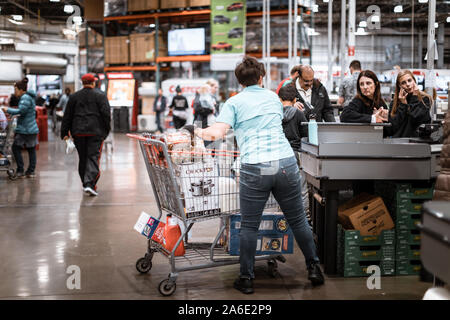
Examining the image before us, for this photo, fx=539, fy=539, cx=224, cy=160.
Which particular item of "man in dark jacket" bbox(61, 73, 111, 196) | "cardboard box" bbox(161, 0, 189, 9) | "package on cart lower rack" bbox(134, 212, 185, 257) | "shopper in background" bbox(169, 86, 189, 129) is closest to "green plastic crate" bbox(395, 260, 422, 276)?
"package on cart lower rack" bbox(134, 212, 185, 257)

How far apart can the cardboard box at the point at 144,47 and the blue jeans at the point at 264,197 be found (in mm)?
17843

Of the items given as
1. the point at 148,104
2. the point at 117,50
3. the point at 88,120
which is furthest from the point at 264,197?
the point at 117,50

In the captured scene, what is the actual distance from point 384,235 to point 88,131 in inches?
177

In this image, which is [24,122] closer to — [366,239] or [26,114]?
[26,114]

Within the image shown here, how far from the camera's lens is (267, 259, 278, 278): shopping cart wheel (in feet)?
13.2

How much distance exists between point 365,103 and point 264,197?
5.91ft

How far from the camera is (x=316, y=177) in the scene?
154 inches

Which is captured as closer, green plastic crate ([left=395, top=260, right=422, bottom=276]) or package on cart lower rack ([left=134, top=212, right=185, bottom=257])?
package on cart lower rack ([left=134, top=212, right=185, bottom=257])

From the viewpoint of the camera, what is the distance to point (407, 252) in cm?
403

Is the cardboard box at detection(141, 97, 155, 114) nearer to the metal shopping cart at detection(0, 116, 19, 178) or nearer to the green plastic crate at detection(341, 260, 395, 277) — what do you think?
the metal shopping cart at detection(0, 116, 19, 178)

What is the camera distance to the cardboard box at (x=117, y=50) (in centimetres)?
2114

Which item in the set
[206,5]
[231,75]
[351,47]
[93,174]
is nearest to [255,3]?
[206,5]

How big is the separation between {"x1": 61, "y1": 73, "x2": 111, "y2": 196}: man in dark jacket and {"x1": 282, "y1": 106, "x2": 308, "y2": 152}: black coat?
3.05 m
